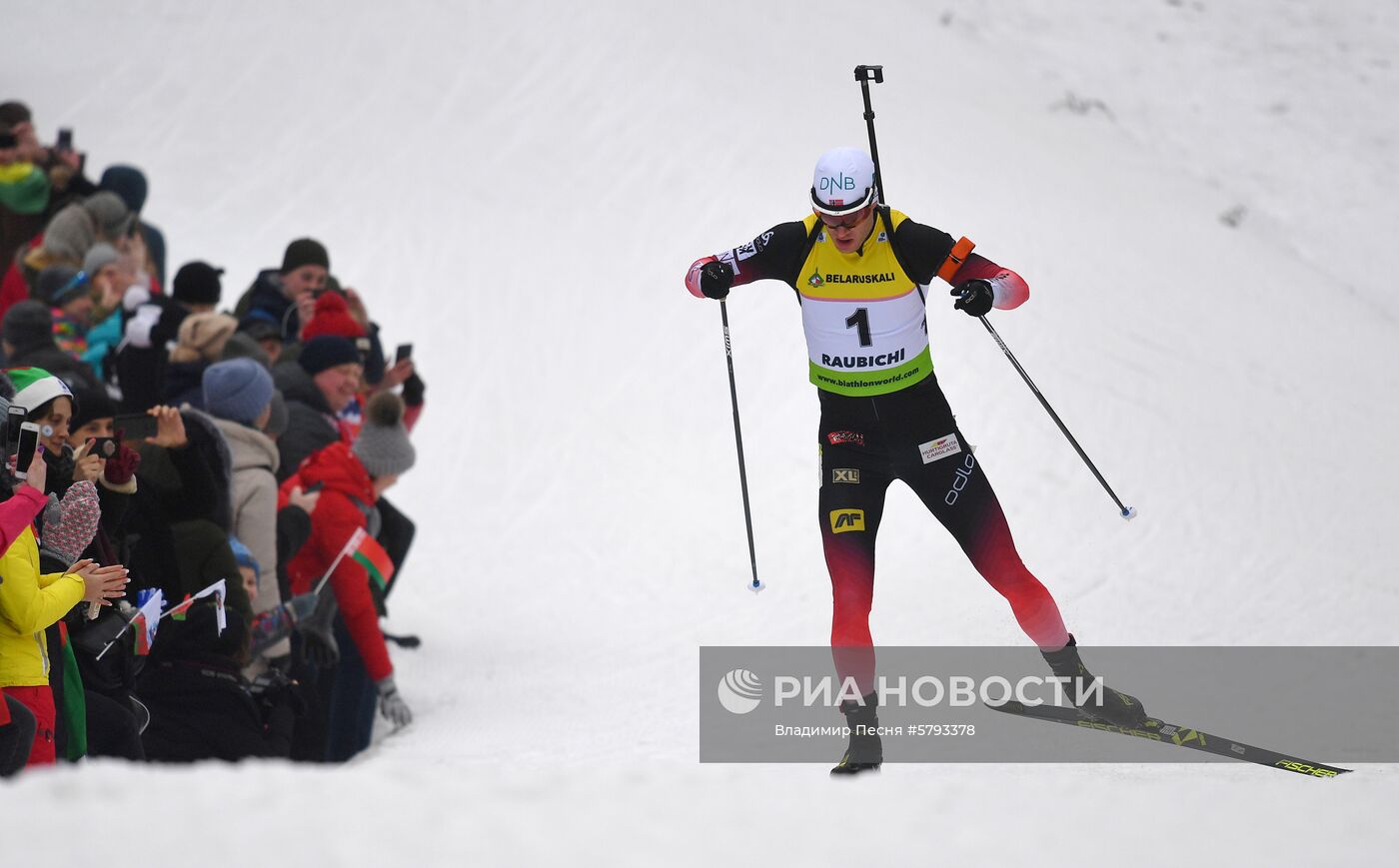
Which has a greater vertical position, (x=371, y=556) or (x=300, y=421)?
(x=300, y=421)

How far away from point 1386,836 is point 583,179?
12309 millimetres

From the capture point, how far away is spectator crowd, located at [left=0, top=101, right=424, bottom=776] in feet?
14.1

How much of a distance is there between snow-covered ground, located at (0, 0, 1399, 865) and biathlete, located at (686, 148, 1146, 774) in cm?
60

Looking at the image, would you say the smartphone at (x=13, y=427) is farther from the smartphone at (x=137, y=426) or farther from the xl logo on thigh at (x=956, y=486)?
the xl logo on thigh at (x=956, y=486)

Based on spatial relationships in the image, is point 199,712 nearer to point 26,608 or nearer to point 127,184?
point 26,608

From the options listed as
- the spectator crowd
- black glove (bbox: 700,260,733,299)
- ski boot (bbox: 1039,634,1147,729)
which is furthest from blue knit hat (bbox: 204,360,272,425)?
ski boot (bbox: 1039,634,1147,729)

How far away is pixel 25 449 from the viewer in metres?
3.96

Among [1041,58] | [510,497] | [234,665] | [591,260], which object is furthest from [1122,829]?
[1041,58]

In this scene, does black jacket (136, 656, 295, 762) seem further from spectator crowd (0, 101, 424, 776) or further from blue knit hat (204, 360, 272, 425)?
blue knit hat (204, 360, 272, 425)

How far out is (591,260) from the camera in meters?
13.8

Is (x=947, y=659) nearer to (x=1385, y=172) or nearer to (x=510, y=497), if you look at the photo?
(x=510, y=497)

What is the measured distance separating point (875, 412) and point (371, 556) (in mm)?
2658

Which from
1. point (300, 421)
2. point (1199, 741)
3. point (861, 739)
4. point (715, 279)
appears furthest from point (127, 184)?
point (1199, 741)
